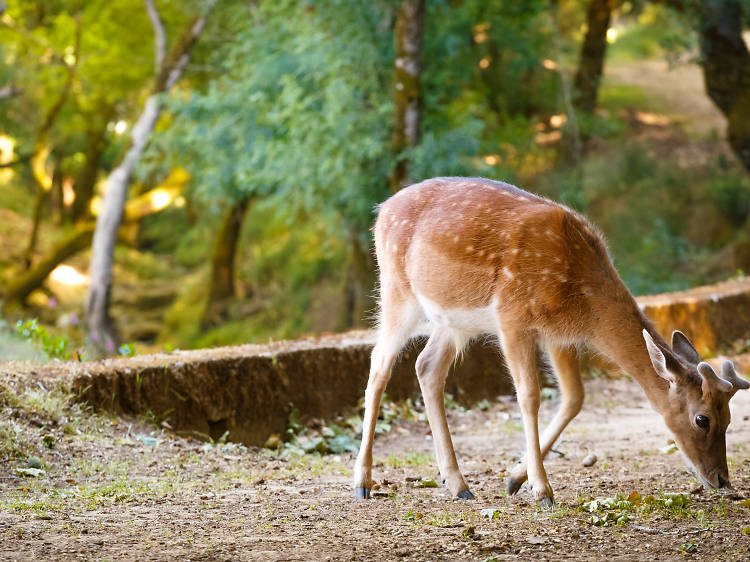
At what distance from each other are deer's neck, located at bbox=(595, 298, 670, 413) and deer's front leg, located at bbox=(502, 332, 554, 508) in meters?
0.48

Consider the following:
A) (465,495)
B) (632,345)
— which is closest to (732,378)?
(632,345)

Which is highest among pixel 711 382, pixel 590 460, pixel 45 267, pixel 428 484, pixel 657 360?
pixel 657 360

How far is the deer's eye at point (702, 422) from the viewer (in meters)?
5.96

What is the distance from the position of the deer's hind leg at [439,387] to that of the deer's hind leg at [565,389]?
0.64 metres

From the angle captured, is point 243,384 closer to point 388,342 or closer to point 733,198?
point 388,342

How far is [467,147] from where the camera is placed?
15.0 metres

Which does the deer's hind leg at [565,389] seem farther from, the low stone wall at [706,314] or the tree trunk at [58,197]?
the tree trunk at [58,197]

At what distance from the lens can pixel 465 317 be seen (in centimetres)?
652

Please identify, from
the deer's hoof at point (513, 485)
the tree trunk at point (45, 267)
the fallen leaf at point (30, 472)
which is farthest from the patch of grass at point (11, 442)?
the tree trunk at point (45, 267)

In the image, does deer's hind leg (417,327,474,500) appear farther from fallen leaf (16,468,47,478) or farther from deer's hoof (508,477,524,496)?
fallen leaf (16,468,47,478)

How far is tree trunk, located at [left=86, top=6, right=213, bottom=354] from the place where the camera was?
20.7 metres

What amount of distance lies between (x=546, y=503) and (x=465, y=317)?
133 cm

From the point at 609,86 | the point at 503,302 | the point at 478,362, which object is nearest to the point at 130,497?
the point at 503,302

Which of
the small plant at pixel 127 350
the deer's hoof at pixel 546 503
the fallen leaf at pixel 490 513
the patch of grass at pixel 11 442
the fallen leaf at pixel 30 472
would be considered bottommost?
the small plant at pixel 127 350
